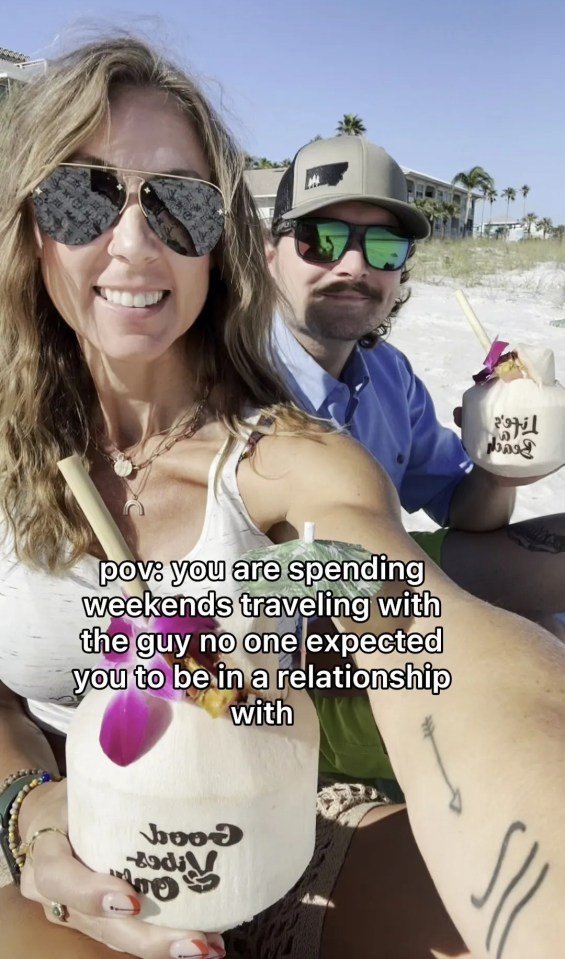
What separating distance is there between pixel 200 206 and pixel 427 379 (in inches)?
199

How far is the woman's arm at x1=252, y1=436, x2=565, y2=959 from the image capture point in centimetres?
62

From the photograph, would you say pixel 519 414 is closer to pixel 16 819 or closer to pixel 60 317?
pixel 60 317

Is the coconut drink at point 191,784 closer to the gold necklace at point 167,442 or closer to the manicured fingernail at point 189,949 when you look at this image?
the manicured fingernail at point 189,949

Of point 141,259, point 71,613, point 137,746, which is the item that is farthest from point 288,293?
point 137,746

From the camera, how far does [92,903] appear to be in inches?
34.4

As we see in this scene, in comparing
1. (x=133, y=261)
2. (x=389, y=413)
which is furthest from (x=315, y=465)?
(x=389, y=413)

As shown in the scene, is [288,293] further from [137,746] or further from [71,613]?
[137,746]

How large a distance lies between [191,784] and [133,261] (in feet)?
3.16

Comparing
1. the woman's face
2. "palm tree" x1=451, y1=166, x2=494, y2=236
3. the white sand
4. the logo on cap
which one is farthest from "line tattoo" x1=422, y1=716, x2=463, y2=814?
"palm tree" x1=451, y1=166, x2=494, y2=236

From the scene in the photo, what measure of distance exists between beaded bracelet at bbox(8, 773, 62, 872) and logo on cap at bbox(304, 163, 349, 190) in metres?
2.00

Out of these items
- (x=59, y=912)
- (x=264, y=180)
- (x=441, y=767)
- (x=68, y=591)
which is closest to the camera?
(x=441, y=767)

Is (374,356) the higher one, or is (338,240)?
(338,240)

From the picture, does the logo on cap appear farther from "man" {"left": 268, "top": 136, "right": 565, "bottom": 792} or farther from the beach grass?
the beach grass

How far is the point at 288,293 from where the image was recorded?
2400 millimetres
